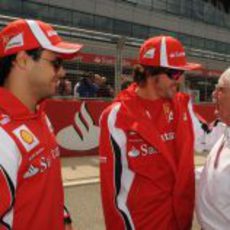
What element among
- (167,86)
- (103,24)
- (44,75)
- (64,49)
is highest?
(64,49)

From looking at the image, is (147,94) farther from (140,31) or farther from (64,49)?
(140,31)

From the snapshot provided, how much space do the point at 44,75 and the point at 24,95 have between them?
0.45ft

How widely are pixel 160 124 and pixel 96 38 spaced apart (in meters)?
7.45

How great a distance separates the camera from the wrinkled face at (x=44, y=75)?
2.85 metres

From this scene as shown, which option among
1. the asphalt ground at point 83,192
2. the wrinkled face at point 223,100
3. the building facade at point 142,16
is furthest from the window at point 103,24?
the wrinkled face at point 223,100

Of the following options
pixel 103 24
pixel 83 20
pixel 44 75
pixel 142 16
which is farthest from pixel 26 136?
pixel 142 16

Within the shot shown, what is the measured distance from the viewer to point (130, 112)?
3.51m

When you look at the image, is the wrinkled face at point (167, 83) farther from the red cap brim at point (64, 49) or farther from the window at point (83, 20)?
the window at point (83, 20)

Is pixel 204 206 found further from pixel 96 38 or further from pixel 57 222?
pixel 96 38

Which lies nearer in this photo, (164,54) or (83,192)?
(164,54)

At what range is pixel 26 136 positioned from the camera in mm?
2643

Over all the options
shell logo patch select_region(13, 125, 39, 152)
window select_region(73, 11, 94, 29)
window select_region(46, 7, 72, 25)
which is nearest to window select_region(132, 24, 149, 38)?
window select_region(73, 11, 94, 29)

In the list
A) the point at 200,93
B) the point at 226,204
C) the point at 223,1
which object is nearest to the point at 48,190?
the point at 226,204

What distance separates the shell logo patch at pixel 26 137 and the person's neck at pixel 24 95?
18 centimetres
